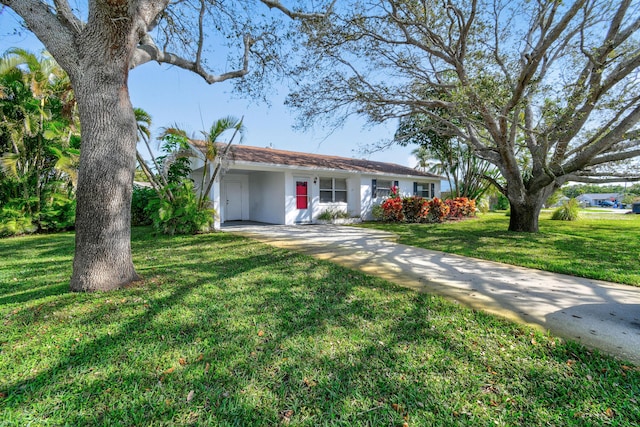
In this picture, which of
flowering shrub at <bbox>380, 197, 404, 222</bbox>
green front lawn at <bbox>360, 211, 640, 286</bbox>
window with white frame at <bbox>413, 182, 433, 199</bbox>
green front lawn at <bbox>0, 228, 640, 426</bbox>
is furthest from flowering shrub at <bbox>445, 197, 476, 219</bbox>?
green front lawn at <bbox>0, 228, 640, 426</bbox>

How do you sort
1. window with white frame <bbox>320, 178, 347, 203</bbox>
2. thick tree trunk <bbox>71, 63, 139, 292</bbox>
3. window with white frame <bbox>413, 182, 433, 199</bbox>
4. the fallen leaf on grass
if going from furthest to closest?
1. window with white frame <bbox>413, 182, 433, 199</bbox>
2. window with white frame <bbox>320, 178, 347, 203</bbox>
3. thick tree trunk <bbox>71, 63, 139, 292</bbox>
4. the fallen leaf on grass

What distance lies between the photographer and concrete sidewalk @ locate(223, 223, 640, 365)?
2.83 m

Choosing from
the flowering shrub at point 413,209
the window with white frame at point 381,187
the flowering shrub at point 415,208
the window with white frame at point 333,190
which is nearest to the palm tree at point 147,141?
the window with white frame at point 333,190

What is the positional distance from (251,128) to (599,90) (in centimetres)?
989

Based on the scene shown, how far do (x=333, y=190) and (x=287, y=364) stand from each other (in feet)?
42.5

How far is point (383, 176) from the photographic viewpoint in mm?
15883

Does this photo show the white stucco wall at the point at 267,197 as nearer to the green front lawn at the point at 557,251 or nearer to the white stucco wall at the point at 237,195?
the white stucco wall at the point at 237,195

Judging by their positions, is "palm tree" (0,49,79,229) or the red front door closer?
"palm tree" (0,49,79,229)

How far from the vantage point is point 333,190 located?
14977 millimetres

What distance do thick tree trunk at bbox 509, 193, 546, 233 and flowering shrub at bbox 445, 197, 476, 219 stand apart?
19.2ft

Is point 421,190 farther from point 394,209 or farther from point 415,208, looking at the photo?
point 394,209

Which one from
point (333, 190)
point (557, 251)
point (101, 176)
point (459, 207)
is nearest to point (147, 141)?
point (101, 176)

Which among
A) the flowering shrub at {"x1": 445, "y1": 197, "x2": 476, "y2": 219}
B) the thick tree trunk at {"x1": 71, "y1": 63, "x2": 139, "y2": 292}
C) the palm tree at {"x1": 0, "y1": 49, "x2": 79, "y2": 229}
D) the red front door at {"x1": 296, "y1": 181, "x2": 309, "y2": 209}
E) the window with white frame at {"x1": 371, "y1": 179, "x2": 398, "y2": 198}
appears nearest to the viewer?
the thick tree trunk at {"x1": 71, "y1": 63, "x2": 139, "y2": 292}

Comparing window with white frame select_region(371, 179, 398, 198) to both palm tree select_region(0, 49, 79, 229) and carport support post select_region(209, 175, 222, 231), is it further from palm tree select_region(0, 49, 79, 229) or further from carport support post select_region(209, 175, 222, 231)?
palm tree select_region(0, 49, 79, 229)
